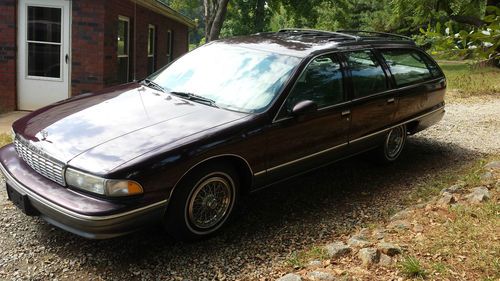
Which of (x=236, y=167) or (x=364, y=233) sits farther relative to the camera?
(x=236, y=167)

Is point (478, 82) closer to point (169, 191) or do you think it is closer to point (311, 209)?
point (311, 209)

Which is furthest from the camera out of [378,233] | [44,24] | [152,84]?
[44,24]

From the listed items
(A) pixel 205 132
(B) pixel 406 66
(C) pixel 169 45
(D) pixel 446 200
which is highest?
(C) pixel 169 45

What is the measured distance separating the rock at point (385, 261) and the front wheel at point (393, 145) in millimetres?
2838

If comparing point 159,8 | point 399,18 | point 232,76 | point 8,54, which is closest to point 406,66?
point 232,76

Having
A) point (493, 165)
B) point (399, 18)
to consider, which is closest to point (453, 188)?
point (493, 165)

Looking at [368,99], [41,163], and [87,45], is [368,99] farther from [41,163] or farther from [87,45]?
[87,45]

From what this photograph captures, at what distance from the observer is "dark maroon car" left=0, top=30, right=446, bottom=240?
3471 mm

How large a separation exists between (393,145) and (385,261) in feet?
10.6

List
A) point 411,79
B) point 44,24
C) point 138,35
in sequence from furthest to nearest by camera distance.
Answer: point 138,35 < point 44,24 < point 411,79

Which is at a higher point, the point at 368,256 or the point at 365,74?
the point at 365,74

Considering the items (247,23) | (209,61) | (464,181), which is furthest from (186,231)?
(247,23)

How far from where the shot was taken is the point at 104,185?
132 inches

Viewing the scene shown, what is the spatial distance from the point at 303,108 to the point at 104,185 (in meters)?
1.92
